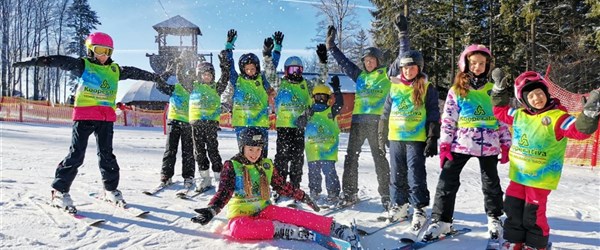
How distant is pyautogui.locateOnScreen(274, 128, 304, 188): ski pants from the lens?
5.39 m

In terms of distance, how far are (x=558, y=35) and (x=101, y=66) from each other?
28061mm

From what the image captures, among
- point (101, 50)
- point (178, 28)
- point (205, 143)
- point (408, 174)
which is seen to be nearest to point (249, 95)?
point (205, 143)

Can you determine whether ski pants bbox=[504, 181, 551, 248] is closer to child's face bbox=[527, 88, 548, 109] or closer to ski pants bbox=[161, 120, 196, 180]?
child's face bbox=[527, 88, 548, 109]

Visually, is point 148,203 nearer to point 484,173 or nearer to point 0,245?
point 0,245

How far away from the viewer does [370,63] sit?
5.20m

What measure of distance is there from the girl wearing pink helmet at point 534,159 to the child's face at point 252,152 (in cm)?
231

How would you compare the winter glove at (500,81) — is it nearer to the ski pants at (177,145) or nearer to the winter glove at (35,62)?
the ski pants at (177,145)

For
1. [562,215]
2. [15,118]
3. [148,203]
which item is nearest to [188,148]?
[148,203]

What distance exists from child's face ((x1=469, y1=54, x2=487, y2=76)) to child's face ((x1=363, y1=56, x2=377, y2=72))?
1.49 metres

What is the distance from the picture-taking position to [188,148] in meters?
6.11

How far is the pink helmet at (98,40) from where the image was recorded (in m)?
4.68

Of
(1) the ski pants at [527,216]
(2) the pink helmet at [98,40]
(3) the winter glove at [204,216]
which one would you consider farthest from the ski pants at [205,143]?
(1) the ski pants at [527,216]

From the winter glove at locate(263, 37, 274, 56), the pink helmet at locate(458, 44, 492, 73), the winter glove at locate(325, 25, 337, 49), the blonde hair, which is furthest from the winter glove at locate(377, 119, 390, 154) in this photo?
the winter glove at locate(263, 37, 274, 56)

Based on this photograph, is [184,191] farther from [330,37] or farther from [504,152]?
[504,152]
